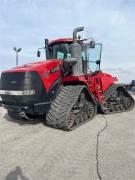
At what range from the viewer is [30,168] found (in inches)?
200

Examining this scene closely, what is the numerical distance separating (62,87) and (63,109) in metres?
1.02

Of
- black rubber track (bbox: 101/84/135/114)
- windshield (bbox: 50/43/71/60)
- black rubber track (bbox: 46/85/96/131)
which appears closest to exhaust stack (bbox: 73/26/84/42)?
windshield (bbox: 50/43/71/60)

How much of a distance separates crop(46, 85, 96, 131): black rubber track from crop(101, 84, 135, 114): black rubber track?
89.3 inches

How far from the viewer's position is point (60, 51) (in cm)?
966

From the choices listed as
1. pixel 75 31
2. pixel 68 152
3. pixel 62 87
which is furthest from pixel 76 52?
pixel 68 152

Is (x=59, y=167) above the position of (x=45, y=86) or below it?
below

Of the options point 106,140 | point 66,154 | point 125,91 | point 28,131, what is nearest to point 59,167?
point 66,154

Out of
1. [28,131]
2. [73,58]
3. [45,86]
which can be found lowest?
[28,131]

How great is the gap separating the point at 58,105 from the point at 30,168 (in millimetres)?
3141

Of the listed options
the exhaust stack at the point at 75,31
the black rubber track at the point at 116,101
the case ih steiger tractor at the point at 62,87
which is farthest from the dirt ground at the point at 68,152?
the exhaust stack at the point at 75,31

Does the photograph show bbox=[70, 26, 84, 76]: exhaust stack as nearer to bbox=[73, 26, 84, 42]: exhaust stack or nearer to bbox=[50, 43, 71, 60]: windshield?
bbox=[73, 26, 84, 42]: exhaust stack

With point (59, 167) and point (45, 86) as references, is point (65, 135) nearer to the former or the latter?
point (45, 86)

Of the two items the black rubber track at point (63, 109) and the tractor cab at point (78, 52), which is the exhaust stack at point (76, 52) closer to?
the tractor cab at point (78, 52)

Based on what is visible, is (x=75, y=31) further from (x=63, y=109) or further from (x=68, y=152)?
(x=68, y=152)
